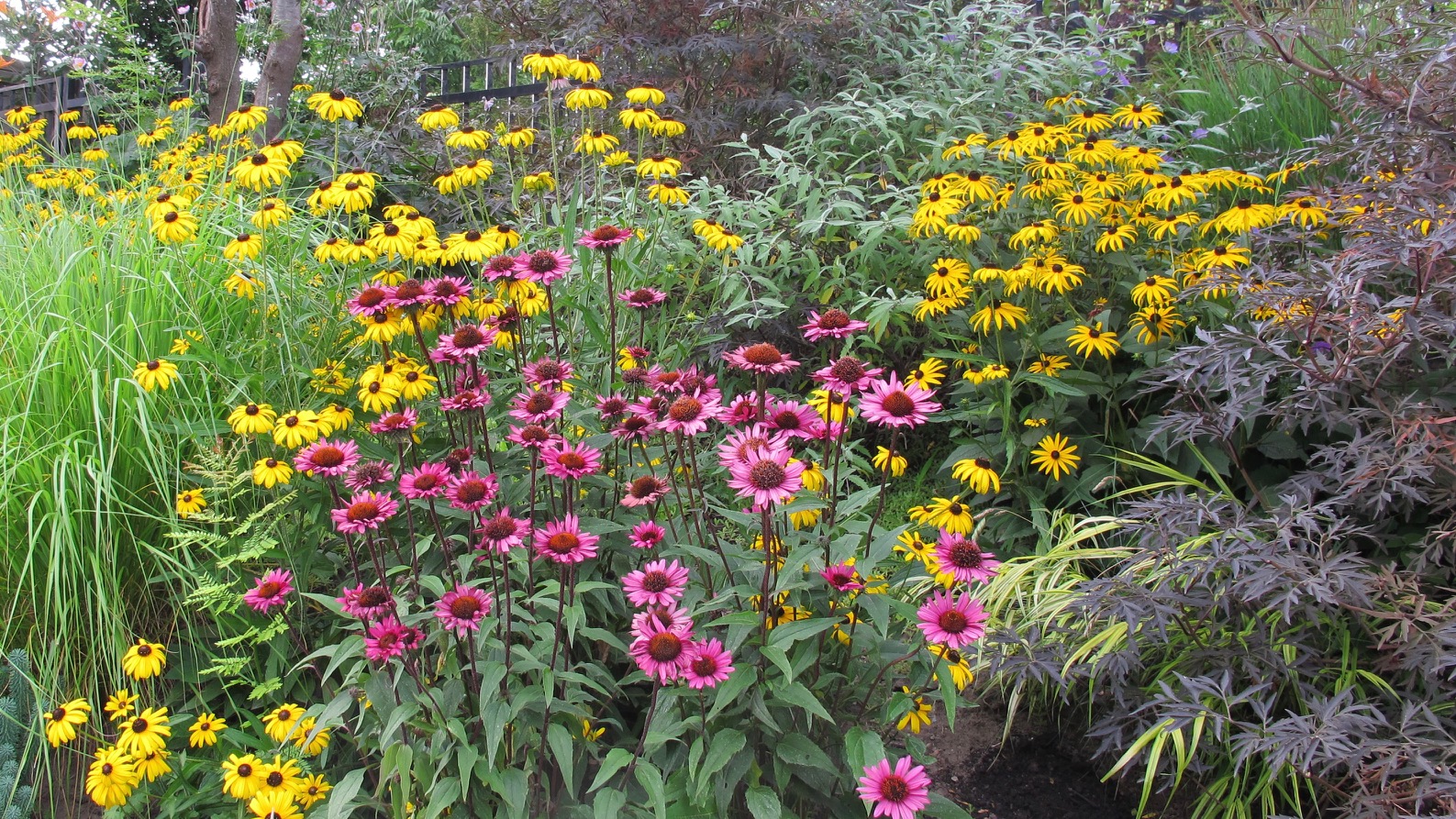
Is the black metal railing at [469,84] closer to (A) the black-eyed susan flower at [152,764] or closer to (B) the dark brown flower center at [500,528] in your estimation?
(A) the black-eyed susan flower at [152,764]

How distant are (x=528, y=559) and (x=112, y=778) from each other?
1.03 meters

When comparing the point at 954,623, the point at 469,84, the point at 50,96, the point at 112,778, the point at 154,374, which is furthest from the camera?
the point at 50,96

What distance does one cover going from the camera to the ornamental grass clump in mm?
1556

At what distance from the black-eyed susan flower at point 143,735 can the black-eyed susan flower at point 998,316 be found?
89.8 inches

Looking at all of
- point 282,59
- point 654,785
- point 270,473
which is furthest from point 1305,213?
point 282,59

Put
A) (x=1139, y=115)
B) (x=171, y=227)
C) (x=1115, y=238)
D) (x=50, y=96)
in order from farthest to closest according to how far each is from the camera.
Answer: (x=50, y=96)
(x=1139, y=115)
(x=1115, y=238)
(x=171, y=227)

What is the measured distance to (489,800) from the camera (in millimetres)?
1740

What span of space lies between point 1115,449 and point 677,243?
1452 millimetres

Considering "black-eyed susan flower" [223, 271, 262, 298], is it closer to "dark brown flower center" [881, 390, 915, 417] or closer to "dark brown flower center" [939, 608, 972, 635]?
"dark brown flower center" [881, 390, 915, 417]

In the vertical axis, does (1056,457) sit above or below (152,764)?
above

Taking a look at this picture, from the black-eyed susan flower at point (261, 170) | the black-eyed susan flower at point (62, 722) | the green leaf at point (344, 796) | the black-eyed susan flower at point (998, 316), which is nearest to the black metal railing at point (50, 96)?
the black-eyed susan flower at point (261, 170)

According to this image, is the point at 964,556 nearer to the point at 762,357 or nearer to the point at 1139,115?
the point at 762,357

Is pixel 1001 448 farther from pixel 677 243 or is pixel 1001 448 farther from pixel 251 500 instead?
pixel 251 500

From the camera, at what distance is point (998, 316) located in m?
2.90
